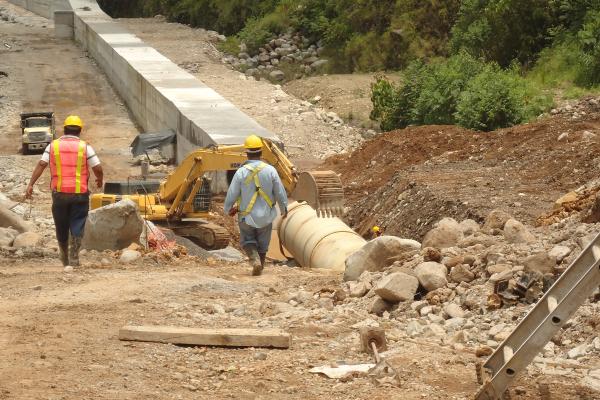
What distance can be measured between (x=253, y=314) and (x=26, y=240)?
7223mm

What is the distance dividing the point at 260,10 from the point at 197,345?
130 ft

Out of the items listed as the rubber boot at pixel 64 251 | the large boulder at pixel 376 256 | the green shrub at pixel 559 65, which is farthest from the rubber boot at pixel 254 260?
the green shrub at pixel 559 65

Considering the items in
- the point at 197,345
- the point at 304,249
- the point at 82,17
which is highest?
the point at 197,345

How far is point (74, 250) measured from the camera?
48.0 ft

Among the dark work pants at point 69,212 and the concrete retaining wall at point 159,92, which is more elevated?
the dark work pants at point 69,212

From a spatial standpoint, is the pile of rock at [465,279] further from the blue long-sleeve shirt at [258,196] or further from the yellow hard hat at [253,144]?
the yellow hard hat at [253,144]

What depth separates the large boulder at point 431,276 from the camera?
11.2 meters

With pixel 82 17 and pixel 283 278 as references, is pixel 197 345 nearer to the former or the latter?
pixel 283 278

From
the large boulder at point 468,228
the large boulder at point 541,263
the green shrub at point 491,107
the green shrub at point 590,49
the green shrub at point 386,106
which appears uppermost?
the large boulder at point 541,263

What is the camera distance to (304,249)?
1925 cm

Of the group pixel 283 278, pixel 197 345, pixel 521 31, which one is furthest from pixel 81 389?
pixel 521 31

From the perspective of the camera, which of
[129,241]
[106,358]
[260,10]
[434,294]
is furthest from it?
[260,10]

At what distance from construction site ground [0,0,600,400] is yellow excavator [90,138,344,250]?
1.67m

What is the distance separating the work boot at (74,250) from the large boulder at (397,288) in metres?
4.64
